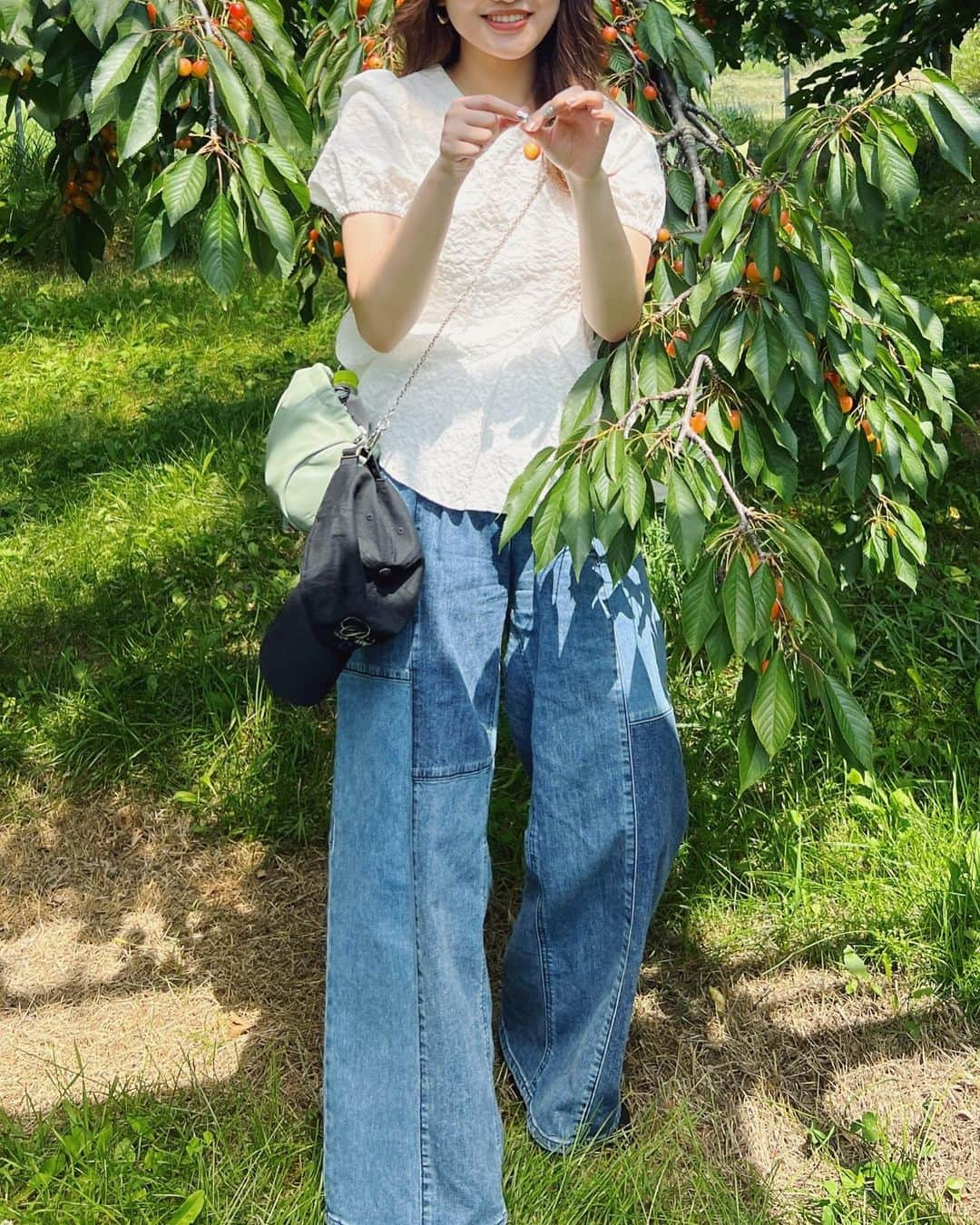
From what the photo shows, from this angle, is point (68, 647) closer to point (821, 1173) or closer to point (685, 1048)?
point (685, 1048)

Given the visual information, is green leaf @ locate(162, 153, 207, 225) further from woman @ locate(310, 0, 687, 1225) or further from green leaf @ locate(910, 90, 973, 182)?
green leaf @ locate(910, 90, 973, 182)

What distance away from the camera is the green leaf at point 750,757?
63.9 inches

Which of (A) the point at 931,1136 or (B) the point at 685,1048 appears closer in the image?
(A) the point at 931,1136

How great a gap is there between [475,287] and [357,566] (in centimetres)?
39

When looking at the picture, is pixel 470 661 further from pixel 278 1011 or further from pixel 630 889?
pixel 278 1011

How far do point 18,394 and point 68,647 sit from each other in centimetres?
194

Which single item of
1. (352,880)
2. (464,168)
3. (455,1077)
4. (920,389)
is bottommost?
(455,1077)

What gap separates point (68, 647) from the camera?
3.28 metres

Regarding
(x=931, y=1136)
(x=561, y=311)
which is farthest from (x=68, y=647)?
(x=931, y=1136)

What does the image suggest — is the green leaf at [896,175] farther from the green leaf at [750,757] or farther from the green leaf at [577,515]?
the green leaf at [750,757]

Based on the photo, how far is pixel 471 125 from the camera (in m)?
1.47

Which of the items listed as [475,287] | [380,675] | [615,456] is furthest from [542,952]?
[475,287]

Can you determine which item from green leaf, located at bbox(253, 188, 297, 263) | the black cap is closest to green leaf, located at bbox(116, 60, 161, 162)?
green leaf, located at bbox(253, 188, 297, 263)

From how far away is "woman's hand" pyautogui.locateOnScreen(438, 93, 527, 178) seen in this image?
147 centimetres
